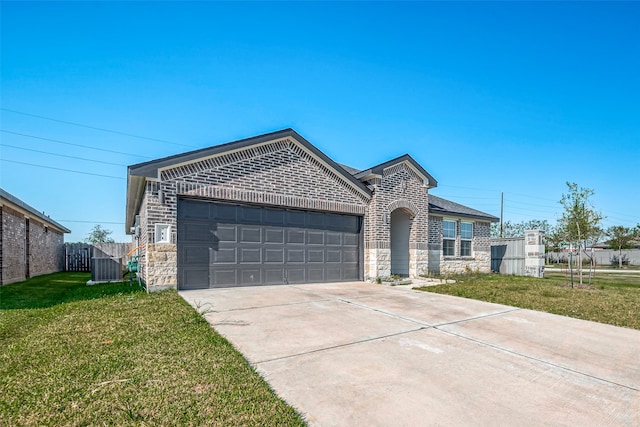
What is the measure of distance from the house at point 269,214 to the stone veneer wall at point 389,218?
40 mm

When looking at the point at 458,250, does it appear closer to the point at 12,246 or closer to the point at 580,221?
the point at 580,221

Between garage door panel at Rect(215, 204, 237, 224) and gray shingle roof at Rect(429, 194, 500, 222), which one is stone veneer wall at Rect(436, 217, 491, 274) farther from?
garage door panel at Rect(215, 204, 237, 224)

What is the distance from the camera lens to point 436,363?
3.98 metres

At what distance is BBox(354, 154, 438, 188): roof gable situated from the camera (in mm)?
12239

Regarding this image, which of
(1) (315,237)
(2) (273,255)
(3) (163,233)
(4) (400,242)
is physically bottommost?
(2) (273,255)

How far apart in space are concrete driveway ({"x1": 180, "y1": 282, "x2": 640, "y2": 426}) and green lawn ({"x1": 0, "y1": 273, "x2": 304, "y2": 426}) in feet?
1.12

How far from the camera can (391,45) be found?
12336mm

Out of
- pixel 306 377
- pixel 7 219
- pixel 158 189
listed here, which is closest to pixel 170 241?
pixel 158 189

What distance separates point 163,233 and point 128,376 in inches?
232

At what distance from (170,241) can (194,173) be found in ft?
6.52

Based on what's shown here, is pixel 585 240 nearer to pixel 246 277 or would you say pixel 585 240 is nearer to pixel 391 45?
pixel 391 45

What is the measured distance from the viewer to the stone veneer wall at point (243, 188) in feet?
28.1

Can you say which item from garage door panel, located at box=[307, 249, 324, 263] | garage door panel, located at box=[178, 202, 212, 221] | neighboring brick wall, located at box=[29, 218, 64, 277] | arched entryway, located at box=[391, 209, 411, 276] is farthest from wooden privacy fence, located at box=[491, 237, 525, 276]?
neighboring brick wall, located at box=[29, 218, 64, 277]

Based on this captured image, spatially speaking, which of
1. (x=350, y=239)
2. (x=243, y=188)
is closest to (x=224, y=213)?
(x=243, y=188)
